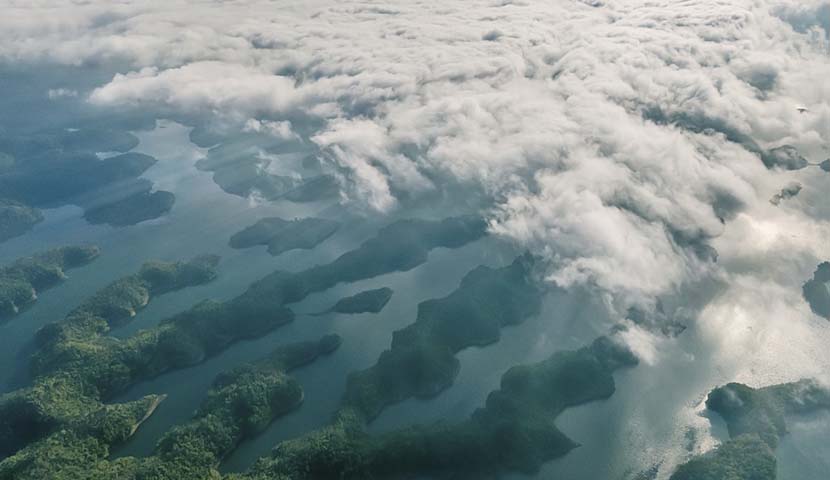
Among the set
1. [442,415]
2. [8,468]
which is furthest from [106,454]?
[442,415]

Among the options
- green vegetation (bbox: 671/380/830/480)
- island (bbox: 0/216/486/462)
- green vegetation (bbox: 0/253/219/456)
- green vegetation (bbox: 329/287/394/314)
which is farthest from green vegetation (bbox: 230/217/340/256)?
green vegetation (bbox: 671/380/830/480)

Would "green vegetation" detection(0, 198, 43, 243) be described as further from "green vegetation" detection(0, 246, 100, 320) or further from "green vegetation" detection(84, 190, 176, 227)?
"green vegetation" detection(0, 246, 100, 320)

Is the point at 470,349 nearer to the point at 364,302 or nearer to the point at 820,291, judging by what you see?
the point at 364,302

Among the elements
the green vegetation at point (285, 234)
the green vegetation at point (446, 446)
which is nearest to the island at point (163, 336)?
the green vegetation at point (285, 234)

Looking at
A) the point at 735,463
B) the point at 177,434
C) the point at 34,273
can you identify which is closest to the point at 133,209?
the point at 34,273

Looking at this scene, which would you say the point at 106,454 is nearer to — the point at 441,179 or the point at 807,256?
the point at 441,179

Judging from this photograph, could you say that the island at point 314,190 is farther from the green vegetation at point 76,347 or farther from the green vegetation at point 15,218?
the green vegetation at point 15,218
